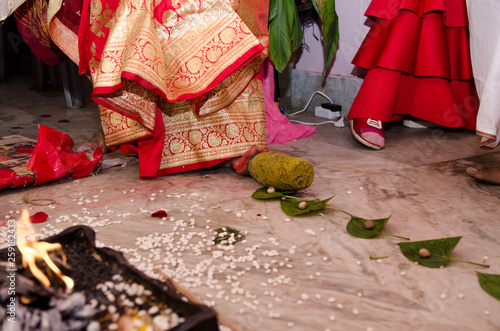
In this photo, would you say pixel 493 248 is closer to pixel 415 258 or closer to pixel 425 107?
pixel 415 258

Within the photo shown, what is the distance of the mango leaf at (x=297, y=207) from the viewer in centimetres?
124

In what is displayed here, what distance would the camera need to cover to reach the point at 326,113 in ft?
8.68

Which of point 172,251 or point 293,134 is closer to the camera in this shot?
point 172,251

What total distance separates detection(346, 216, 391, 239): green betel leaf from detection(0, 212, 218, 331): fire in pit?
590 millimetres

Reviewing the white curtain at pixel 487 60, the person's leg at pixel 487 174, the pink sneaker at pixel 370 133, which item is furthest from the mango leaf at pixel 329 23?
the person's leg at pixel 487 174

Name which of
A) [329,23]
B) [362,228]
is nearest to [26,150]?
[362,228]

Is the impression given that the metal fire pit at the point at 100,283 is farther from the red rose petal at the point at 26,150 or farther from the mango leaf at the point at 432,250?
the red rose petal at the point at 26,150

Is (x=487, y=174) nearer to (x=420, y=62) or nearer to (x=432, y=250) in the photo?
(x=432, y=250)

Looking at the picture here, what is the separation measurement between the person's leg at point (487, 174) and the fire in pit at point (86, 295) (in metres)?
1.23

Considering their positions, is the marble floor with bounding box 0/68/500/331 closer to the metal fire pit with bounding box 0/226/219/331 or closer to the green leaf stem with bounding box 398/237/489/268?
the green leaf stem with bounding box 398/237/489/268

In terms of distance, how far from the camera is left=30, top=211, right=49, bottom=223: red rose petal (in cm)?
124

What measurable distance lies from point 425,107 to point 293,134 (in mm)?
660

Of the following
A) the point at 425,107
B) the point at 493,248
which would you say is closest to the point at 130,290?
the point at 493,248

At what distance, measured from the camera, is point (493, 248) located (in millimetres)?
1070
